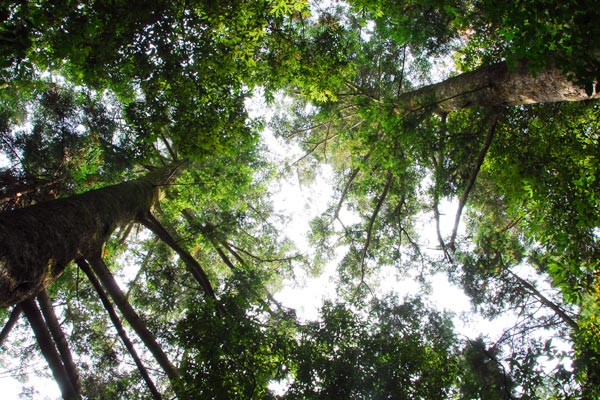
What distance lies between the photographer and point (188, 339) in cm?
523

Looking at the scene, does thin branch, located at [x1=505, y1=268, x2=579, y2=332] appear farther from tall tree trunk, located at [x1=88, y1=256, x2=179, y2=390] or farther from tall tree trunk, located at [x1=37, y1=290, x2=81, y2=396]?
tall tree trunk, located at [x1=37, y1=290, x2=81, y2=396]

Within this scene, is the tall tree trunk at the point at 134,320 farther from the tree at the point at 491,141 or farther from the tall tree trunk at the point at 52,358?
the tree at the point at 491,141

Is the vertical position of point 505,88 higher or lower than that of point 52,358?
lower

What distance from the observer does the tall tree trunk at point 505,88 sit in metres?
4.62

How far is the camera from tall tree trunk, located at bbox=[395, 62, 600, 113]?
4.62 m

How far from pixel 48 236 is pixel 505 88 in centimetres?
647

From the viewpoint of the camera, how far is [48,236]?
348cm

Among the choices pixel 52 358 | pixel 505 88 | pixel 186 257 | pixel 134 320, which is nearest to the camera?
pixel 52 358

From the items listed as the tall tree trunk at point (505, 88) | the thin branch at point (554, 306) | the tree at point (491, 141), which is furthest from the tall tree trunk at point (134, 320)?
the thin branch at point (554, 306)

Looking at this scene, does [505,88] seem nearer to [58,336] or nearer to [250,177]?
[250,177]

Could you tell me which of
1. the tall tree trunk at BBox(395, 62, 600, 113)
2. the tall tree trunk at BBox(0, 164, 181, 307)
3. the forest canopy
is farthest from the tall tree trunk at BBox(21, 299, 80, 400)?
the tall tree trunk at BBox(395, 62, 600, 113)

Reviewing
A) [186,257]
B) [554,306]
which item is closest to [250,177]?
[186,257]

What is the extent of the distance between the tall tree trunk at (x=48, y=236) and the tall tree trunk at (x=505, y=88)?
5.25 meters

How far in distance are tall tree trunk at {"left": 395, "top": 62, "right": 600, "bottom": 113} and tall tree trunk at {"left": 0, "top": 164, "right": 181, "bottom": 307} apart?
525cm
